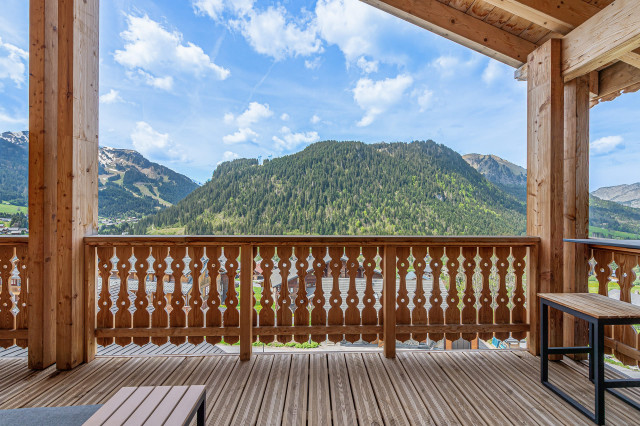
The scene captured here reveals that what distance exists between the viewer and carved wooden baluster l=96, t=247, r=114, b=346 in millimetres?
2373

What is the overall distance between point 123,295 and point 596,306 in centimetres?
342

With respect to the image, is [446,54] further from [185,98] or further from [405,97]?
[185,98]

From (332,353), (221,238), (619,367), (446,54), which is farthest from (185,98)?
(619,367)

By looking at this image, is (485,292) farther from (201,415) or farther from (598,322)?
(201,415)

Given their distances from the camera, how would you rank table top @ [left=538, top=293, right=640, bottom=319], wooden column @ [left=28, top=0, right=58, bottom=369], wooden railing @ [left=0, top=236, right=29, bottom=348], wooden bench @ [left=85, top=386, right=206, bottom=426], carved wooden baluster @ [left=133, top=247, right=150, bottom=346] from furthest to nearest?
carved wooden baluster @ [left=133, top=247, right=150, bottom=346] → wooden railing @ [left=0, top=236, right=29, bottom=348] → wooden column @ [left=28, top=0, right=58, bottom=369] → table top @ [left=538, top=293, right=640, bottom=319] → wooden bench @ [left=85, top=386, right=206, bottom=426]

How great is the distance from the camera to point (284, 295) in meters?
2.46

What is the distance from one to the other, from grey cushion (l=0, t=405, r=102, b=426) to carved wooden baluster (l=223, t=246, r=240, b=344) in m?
1.29

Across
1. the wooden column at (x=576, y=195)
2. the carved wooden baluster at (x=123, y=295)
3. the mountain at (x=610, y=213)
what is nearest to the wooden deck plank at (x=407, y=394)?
the wooden column at (x=576, y=195)

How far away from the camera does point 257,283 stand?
2.46 m

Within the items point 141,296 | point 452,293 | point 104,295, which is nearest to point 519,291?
point 452,293

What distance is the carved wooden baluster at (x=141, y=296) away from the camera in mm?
2385

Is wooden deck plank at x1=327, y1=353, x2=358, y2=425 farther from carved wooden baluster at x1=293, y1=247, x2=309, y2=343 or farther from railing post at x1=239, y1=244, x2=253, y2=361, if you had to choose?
railing post at x1=239, y1=244, x2=253, y2=361

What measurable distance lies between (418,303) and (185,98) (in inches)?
143

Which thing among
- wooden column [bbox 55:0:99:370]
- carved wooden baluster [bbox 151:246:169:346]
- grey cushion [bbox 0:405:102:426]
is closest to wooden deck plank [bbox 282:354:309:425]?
grey cushion [bbox 0:405:102:426]
